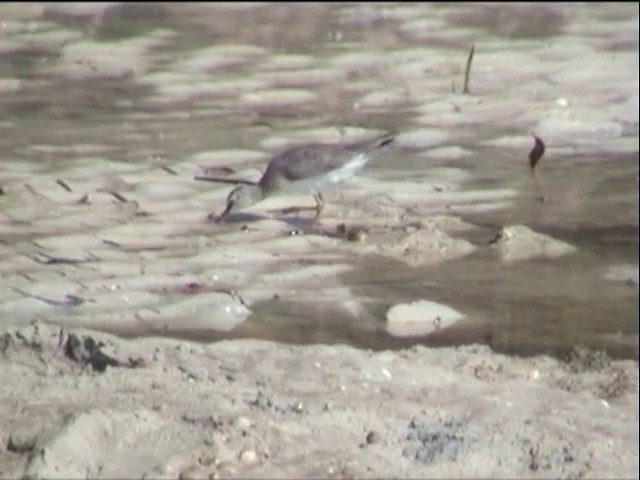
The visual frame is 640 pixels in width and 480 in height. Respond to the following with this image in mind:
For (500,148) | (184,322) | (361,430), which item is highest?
(361,430)

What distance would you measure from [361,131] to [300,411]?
438 centimetres

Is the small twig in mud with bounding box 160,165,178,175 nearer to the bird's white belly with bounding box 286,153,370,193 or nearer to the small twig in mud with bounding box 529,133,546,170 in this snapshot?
the bird's white belly with bounding box 286,153,370,193

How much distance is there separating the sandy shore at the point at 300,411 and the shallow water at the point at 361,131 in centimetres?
30

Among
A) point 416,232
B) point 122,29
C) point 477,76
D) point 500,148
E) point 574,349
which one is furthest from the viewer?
point 122,29

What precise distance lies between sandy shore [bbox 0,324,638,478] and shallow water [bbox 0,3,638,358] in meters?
0.30

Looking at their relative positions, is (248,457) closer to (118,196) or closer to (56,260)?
(56,260)

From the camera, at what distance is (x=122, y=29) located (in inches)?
482

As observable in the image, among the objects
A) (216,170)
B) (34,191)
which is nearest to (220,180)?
(216,170)

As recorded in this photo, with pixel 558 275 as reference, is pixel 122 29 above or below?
below

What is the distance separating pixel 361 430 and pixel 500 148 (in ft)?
13.7

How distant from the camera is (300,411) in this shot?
4.62 metres

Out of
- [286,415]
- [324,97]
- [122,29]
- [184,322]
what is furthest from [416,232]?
[122,29]

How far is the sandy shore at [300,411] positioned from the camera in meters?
4.21

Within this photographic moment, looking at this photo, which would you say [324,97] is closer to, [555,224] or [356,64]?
[356,64]
